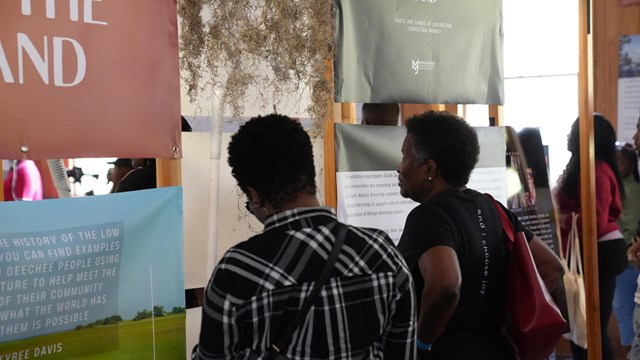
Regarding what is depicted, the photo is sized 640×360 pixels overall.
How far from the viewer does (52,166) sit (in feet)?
8.00

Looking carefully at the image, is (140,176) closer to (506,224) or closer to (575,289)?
(506,224)

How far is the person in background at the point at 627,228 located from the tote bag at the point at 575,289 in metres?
1.08

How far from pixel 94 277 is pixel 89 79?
1.98 feet

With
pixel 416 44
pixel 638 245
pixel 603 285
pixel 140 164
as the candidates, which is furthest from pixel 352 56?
pixel 603 285

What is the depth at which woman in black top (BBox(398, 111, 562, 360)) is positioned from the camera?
7.30 ft

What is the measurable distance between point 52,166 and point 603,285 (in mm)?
3555

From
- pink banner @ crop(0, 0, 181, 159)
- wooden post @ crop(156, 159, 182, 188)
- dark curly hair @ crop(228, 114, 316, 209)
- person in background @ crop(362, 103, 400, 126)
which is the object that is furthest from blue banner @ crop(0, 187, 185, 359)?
person in background @ crop(362, 103, 400, 126)

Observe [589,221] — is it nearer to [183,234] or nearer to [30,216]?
[183,234]

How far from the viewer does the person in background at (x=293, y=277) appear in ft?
5.30

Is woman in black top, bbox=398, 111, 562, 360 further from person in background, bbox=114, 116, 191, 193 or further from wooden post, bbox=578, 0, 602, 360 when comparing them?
wooden post, bbox=578, 0, 602, 360
